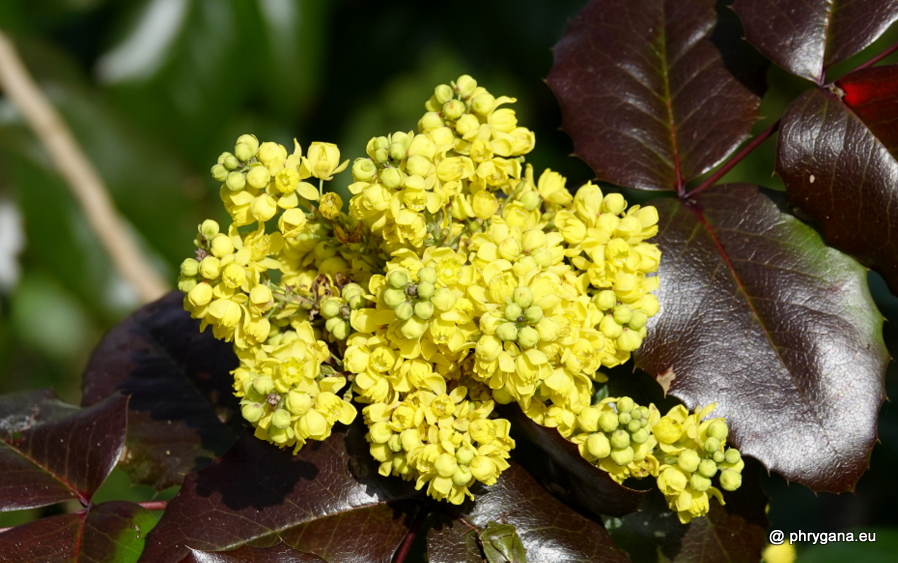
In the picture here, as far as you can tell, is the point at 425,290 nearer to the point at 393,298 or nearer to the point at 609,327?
the point at 393,298

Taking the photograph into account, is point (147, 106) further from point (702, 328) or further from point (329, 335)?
point (702, 328)

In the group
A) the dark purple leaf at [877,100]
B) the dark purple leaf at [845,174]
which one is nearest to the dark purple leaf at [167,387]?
the dark purple leaf at [845,174]

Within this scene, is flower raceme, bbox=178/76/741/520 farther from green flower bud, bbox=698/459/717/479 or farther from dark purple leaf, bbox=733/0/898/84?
dark purple leaf, bbox=733/0/898/84

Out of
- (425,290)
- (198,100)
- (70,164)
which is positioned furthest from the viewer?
(198,100)

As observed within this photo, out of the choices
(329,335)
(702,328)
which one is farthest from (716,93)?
(329,335)

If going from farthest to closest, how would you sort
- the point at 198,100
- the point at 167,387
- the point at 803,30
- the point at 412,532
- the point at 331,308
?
the point at 198,100, the point at 167,387, the point at 803,30, the point at 412,532, the point at 331,308

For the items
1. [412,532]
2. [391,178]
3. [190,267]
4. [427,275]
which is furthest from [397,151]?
[412,532]
